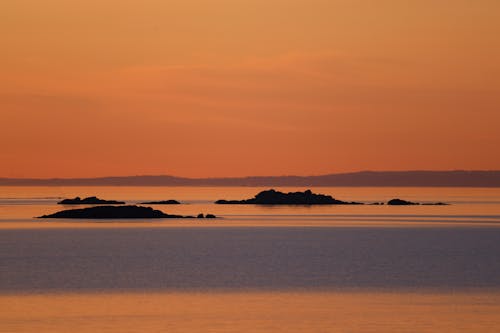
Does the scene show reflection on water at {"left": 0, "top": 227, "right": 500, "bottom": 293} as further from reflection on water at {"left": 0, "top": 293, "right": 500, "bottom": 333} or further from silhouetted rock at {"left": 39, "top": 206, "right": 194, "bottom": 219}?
silhouetted rock at {"left": 39, "top": 206, "right": 194, "bottom": 219}

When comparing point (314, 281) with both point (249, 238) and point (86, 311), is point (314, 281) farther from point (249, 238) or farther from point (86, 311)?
point (249, 238)

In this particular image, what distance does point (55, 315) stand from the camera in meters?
45.6

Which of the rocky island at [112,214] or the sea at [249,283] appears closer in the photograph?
the sea at [249,283]

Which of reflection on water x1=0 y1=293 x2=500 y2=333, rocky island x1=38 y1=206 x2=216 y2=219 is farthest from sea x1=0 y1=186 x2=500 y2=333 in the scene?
rocky island x1=38 y1=206 x2=216 y2=219

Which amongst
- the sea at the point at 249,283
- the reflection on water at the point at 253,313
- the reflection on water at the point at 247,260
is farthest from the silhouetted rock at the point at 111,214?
the reflection on water at the point at 253,313

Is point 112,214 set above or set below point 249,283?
above

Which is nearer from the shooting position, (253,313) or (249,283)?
(253,313)

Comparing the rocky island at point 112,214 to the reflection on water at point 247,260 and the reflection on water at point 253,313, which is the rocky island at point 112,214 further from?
the reflection on water at point 253,313

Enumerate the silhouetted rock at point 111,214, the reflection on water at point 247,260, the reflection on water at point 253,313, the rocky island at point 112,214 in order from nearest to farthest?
the reflection on water at point 253,313 < the reflection on water at point 247,260 < the rocky island at point 112,214 < the silhouetted rock at point 111,214

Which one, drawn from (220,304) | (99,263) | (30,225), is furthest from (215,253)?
(30,225)

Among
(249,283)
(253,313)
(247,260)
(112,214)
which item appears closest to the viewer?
(253,313)

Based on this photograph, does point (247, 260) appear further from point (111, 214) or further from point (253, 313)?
point (111, 214)

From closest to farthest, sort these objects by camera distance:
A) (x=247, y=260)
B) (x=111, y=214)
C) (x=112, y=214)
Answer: (x=247, y=260), (x=111, y=214), (x=112, y=214)

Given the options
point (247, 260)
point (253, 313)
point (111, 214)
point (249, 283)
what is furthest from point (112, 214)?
point (253, 313)
